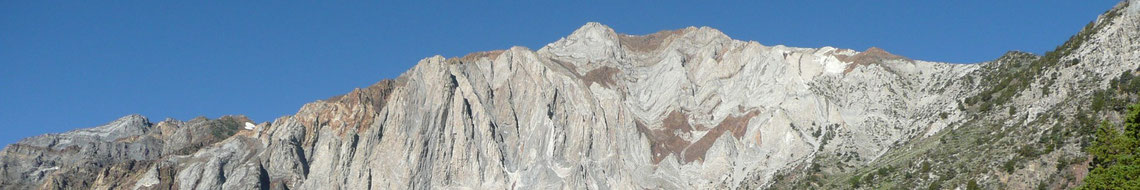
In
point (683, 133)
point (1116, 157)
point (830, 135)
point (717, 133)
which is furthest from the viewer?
point (683, 133)

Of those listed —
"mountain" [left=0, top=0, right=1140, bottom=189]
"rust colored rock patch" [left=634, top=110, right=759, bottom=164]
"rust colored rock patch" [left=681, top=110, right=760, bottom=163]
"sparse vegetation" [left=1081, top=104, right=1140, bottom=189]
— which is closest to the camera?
"sparse vegetation" [left=1081, top=104, right=1140, bottom=189]

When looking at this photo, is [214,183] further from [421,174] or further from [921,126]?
[921,126]

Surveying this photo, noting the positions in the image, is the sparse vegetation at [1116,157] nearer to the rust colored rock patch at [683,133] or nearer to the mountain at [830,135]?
the mountain at [830,135]

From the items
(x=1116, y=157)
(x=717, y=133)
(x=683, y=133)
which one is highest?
(x=683, y=133)

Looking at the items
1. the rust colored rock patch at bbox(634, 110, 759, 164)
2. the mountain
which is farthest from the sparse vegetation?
the rust colored rock patch at bbox(634, 110, 759, 164)

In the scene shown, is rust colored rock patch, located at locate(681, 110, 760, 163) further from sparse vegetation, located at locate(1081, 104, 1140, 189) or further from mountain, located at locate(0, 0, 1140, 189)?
sparse vegetation, located at locate(1081, 104, 1140, 189)

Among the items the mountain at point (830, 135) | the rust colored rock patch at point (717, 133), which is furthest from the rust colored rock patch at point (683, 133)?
the mountain at point (830, 135)

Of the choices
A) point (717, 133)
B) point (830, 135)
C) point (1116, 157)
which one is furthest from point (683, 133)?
point (1116, 157)

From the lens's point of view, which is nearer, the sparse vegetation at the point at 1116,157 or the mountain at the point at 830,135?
the sparse vegetation at the point at 1116,157

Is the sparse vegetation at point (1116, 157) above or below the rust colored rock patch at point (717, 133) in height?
below

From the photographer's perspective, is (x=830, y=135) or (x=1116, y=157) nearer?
(x=1116, y=157)

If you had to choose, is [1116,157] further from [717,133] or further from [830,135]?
[717,133]

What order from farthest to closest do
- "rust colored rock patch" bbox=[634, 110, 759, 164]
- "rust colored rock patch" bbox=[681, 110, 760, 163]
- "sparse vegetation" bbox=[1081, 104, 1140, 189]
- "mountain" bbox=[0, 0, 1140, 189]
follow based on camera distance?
"rust colored rock patch" bbox=[634, 110, 759, 164]
"rust colored rock patch" bbox=[681, 110, 760, 163]
"mountain" bbox=[0, 0, 1140, 189]
"sparse vegetation" bbox=[1081, 104, 1140, 189]

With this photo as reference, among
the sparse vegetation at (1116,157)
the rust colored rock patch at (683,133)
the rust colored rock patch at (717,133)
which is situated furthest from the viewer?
the rust colored rock patch at (683,133)
